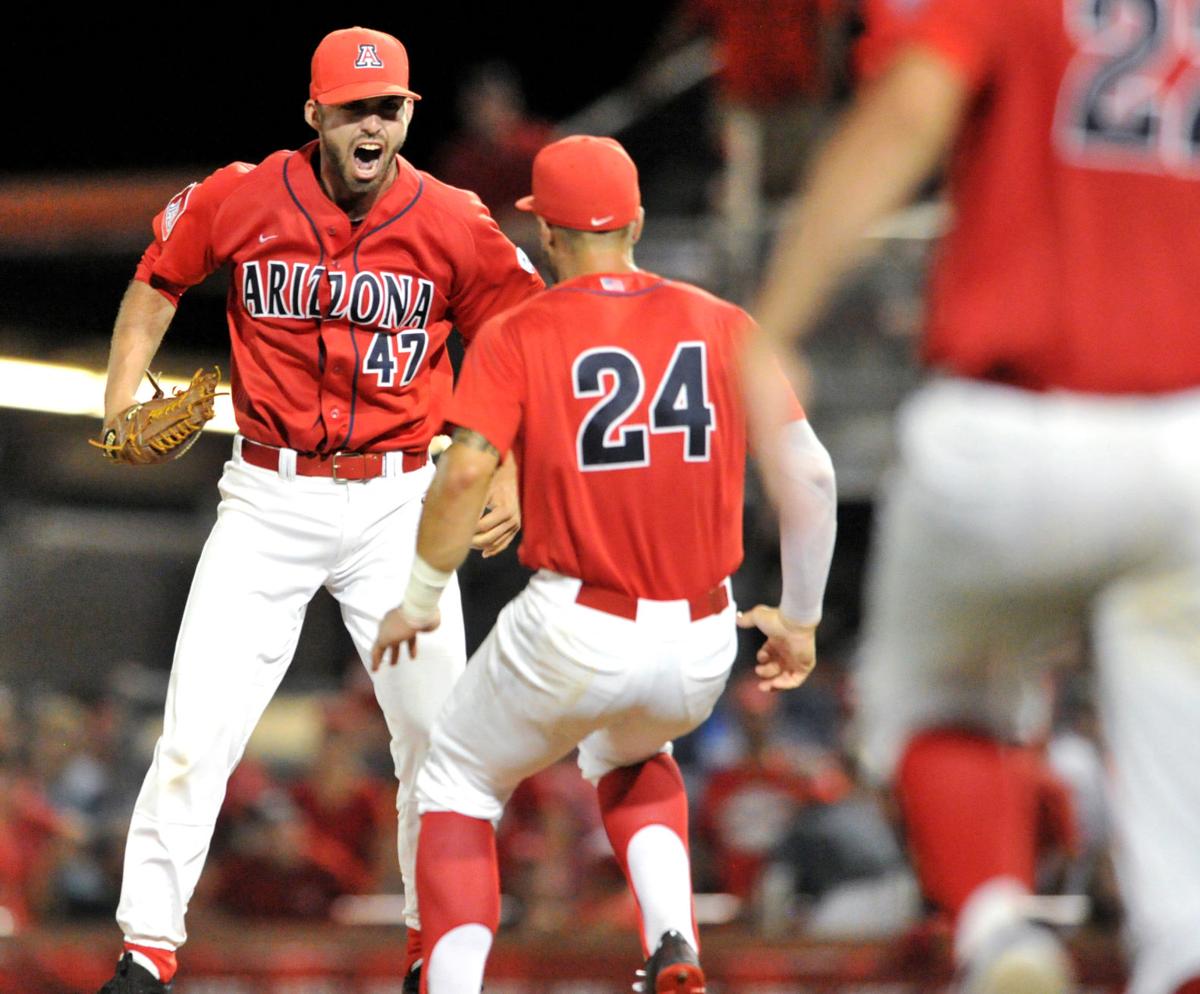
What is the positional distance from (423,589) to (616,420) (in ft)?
1.80

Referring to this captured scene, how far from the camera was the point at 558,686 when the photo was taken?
4020mm

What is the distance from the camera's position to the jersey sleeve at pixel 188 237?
4863 millimetres

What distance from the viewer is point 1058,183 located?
250 cm

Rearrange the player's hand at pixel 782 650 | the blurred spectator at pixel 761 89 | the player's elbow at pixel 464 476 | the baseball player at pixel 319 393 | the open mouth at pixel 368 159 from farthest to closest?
the blurred spectator at pixel 761 89
the open mouth at pixel 368 159
the baseball player at pixel 319 393
the player's hand at pixel 782 650
the player's elbow at pixel 464 476

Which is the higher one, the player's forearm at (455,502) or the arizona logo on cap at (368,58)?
the arizona logo on cap at (368,58)

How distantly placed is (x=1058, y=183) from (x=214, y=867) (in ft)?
24.6

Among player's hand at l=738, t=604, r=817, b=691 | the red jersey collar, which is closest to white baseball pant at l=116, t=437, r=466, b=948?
player's hand at l=738, t=604, r=817, b=691

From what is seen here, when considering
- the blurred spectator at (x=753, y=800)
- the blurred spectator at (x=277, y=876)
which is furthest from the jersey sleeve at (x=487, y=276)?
the blurred spectator at (x=277, y=876)

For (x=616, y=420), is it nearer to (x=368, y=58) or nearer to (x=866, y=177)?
(x=368, y=58)

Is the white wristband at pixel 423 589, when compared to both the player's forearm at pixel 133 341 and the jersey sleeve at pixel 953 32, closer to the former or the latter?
the player's forearm at pixel 133 341

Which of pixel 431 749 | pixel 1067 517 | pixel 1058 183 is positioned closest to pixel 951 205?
pixel 1058 183


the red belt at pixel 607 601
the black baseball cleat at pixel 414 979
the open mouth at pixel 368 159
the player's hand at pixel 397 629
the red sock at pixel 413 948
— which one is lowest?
the black baseball cleat at pixel 414 979

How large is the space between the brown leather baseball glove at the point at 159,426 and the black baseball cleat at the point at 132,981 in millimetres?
1241

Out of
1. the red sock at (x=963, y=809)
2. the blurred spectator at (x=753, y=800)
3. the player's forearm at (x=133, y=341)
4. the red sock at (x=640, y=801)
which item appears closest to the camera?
the red sock at (x=963, y=809)
